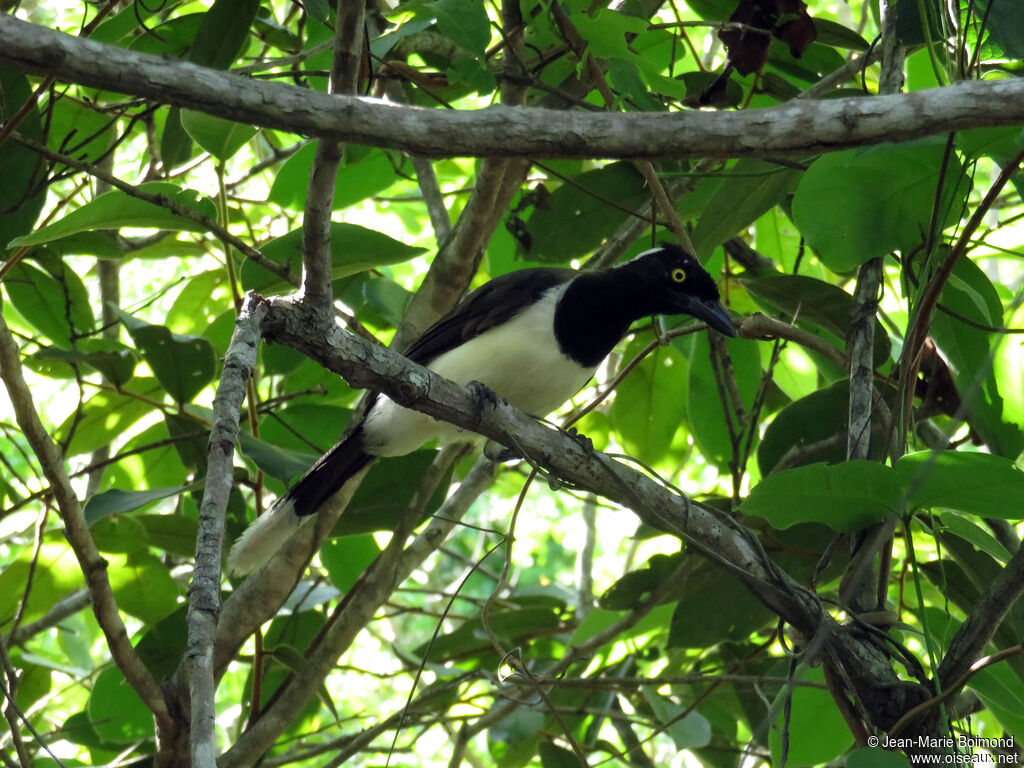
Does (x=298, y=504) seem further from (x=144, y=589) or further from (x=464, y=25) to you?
(x=464, y=25)

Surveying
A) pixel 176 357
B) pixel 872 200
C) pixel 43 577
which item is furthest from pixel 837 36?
pixel 43 577

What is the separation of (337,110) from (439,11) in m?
0.93

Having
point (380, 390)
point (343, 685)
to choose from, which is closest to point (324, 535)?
point (380, 390)

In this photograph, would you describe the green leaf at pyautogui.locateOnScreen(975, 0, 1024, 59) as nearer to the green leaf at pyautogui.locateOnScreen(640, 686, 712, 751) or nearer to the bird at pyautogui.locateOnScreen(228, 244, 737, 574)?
the bird at pyautogui.locateOnScreen(228, 244, 737, 574)

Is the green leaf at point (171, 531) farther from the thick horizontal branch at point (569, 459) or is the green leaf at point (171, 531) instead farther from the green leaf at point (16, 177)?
the thick horizontal branch at point (569, 459)

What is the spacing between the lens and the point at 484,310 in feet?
12.6

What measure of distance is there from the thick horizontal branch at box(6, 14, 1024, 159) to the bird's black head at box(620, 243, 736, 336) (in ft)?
5.55

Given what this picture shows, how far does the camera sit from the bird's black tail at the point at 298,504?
10.4ft

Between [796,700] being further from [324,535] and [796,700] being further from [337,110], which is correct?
[337,110]

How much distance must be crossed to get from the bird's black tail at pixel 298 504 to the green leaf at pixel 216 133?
936 millimetres

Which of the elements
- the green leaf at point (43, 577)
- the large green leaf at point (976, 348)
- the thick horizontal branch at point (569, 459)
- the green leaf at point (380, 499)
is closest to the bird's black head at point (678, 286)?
the large green leaf at point (976, 348)

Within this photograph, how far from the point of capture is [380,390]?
7.54 ft

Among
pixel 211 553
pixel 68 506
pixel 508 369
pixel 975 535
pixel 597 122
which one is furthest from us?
pixel 508 369

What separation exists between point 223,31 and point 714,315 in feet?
5.63
